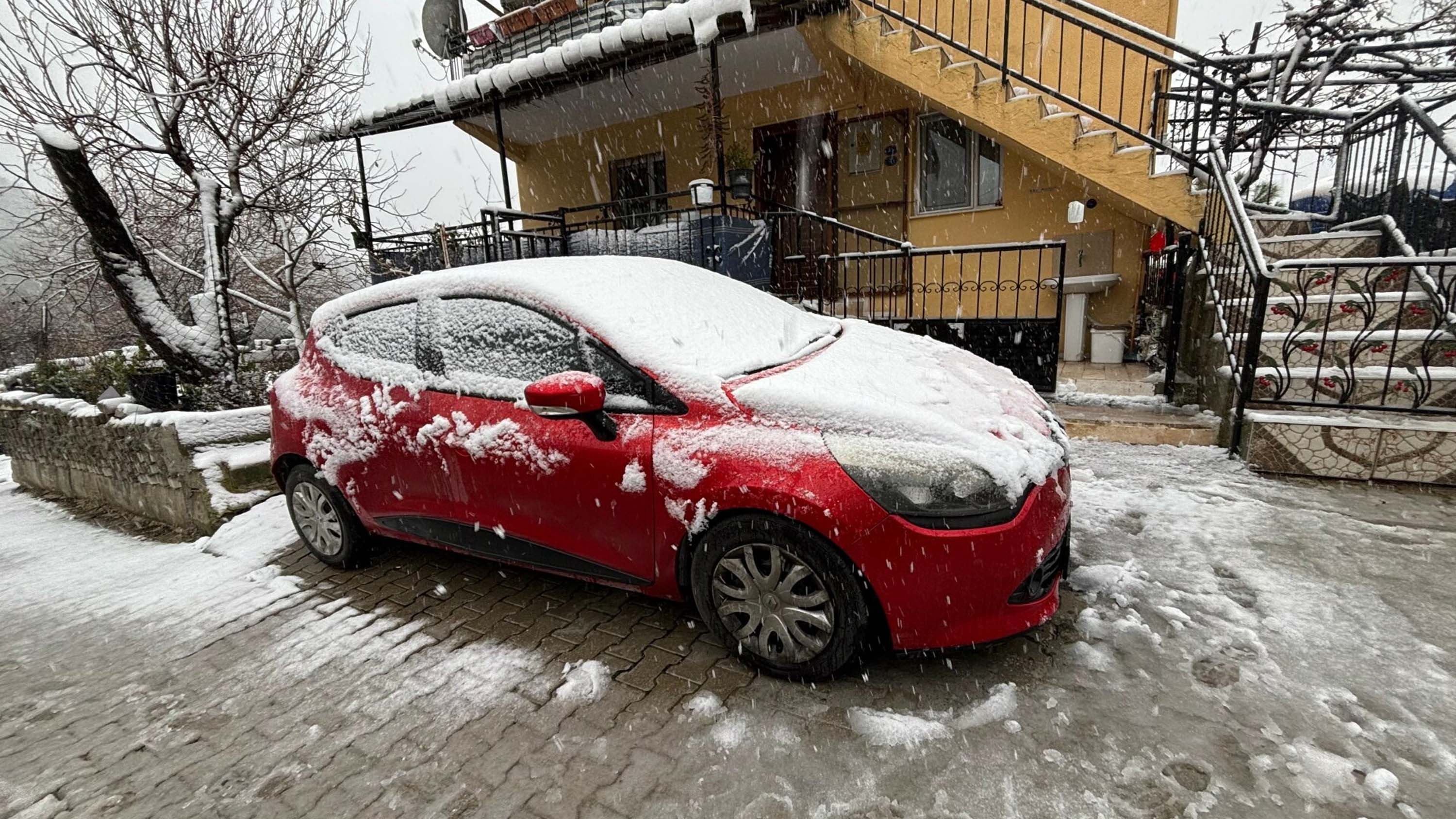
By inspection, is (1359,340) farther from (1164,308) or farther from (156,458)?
(156,458)

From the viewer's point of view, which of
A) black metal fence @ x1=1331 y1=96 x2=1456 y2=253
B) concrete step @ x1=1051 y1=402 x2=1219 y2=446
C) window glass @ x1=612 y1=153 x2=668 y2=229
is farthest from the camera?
window glass @ x1=612 y1=153 x2=668 y2=229

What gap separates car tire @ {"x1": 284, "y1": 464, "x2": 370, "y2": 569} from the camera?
3.38m

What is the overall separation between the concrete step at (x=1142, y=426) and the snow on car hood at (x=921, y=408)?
2.50 m

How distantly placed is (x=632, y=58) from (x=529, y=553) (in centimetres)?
787

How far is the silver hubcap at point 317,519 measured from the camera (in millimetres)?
3434

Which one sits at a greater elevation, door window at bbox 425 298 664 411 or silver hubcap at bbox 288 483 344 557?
door window at bbox 425 298 664 411

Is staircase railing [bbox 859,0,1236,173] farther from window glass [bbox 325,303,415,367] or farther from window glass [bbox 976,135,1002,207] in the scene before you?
window glass [bbox 325,303,415,367]

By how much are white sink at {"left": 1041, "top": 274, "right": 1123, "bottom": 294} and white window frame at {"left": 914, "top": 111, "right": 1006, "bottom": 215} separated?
1.46 m

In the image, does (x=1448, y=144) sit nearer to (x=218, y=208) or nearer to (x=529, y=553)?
(x=529, y=553)

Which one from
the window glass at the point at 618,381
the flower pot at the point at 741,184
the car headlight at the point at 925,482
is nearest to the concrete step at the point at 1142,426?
the car headlight at the point at 925,482

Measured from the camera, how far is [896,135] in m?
9.18

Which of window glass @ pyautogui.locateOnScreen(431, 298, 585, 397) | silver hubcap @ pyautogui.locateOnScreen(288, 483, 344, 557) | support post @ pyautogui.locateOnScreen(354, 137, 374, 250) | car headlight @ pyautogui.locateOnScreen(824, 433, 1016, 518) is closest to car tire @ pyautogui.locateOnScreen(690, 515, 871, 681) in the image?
car headlight @ pyautogui.locateOnScreen(824, 433, 1016, 518)

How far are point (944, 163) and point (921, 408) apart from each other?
8.00 meters

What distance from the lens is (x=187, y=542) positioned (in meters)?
4.69
